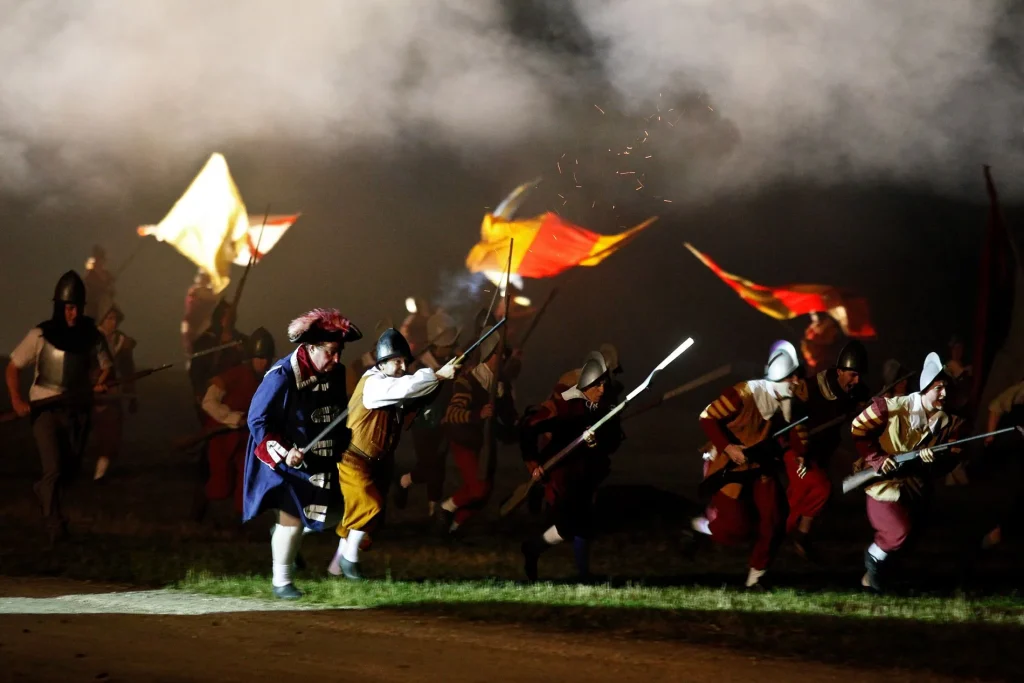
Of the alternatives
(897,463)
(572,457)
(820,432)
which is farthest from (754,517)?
(820,432)

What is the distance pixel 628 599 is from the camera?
769 cm

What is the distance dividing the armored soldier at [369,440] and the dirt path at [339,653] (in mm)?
1084

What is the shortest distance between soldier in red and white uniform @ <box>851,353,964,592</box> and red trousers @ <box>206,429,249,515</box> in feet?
16.0

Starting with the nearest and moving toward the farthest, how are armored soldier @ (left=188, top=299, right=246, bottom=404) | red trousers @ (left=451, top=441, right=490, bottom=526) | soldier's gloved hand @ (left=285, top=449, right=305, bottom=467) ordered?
1. soldier's gloved hand @ (left=285, top=449, right=305, bottom=467)
2. red trousers @ (left=451, top=441, right=490, bottom=526)
3. armored soldier @ (left=188, top=299, right=246, bottom=404)

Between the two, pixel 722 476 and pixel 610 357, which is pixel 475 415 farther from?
pixel 722 476

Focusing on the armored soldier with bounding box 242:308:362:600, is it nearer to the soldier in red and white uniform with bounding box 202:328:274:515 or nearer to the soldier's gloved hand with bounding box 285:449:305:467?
the soldier's gloved hand with bounding box 285:449:305:467

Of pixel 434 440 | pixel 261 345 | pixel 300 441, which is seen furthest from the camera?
pixel 434 440

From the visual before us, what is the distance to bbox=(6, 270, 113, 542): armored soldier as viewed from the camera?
32.5 ft

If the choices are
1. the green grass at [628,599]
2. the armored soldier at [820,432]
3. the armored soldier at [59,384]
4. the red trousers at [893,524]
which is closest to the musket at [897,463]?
the red trousers at [893,524]

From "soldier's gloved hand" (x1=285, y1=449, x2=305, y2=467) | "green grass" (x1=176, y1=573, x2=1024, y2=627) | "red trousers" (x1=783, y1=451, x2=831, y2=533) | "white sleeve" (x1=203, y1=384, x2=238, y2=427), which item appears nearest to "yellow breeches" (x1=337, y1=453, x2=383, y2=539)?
Result: "green grass" (x1=176, y1=573, x2=1024, y2=627)

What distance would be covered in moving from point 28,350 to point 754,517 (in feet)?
16.7

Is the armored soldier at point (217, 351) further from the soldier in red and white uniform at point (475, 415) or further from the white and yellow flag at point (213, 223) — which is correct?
the soldier in red and white uniform at point (475, 415)

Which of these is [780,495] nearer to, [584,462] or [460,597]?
[584,462]

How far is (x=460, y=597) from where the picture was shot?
7594mm
